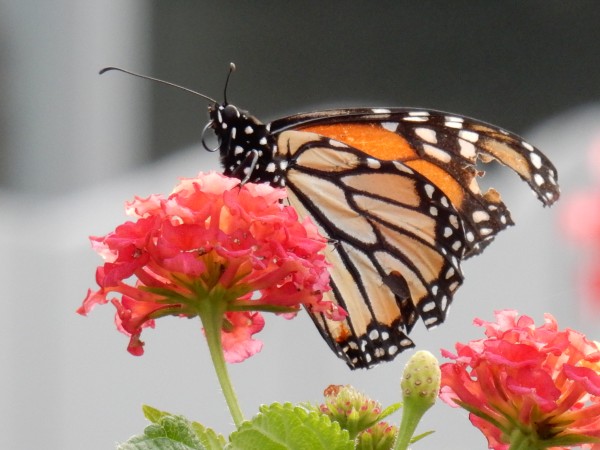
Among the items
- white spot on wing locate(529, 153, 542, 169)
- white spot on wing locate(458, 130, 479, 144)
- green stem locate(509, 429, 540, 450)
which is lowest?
green stem locate(509, 429, 540, 450)

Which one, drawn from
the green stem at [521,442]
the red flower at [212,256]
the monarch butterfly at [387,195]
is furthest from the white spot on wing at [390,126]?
the green stem at [521,442]

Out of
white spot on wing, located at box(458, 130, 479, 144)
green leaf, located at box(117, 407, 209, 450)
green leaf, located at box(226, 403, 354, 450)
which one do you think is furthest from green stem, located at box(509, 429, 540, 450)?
white spot on wing, located at box(458, 130, 479, 144)

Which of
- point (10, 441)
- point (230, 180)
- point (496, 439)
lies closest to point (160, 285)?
point (230, 180)

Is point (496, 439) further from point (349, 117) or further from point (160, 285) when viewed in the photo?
point (349, 117)

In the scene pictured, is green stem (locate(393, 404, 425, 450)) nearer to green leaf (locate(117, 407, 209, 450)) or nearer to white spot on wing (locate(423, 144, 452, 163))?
green leaf (locate(117, 407, 209, 450))

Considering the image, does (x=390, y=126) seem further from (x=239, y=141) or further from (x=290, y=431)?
(x=290, y=431)

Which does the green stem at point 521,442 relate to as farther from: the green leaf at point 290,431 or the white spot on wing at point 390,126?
the white spot on wing at point 390,126
